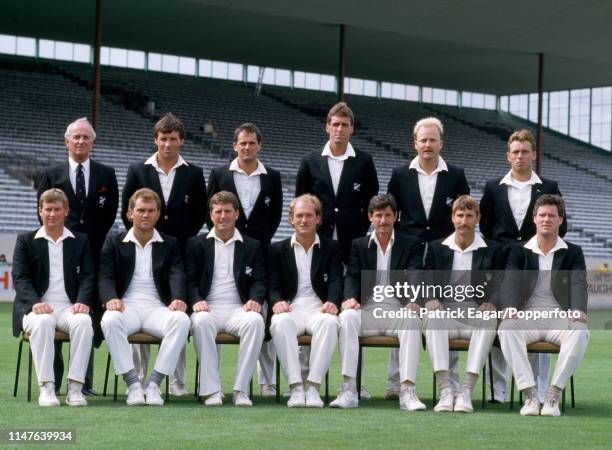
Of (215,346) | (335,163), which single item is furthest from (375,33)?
(215,346)

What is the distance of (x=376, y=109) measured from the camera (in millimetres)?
38938

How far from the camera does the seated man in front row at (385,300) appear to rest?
7.05 m

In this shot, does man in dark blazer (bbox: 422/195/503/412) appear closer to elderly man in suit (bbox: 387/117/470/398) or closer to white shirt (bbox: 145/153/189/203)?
elderly man in suit (bbox: 387/117/470/398)

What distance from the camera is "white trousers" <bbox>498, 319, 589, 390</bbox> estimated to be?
6.89 meters

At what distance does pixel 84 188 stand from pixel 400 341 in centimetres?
256

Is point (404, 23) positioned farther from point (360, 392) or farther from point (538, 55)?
point (360, 392)

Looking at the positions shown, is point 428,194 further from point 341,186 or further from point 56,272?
point 56,272

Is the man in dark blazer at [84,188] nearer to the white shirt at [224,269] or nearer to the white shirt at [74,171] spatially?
the white shirt at [74,171]

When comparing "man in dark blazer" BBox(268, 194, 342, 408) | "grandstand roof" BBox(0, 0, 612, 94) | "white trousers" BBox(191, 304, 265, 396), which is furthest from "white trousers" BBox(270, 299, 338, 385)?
"grandstand roof" BBox(0, 0, 612, 94)

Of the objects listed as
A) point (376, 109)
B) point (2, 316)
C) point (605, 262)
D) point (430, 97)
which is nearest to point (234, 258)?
point (2, 316)

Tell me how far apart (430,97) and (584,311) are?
34904mm

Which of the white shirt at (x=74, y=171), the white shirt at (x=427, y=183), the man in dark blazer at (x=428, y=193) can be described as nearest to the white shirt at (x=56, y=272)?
the white shirt at (x=74, y=171)

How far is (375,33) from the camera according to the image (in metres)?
28.0

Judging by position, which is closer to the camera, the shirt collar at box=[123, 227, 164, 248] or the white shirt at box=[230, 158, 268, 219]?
the shirt collar at box=[123, 227, 164, 248]
